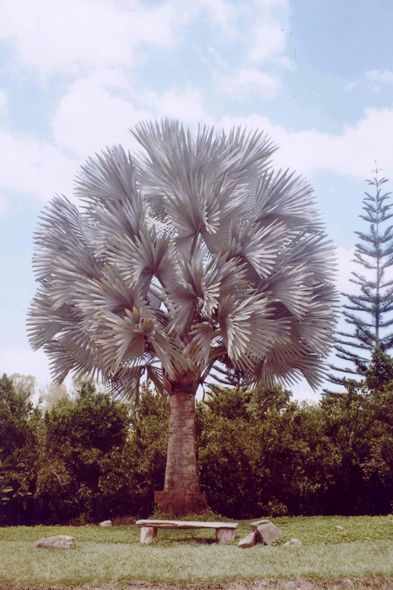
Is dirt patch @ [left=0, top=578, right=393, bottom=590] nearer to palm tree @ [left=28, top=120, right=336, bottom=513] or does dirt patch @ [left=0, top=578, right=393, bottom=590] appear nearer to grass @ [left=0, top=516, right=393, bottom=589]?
grass @ [left=0, top=516, right=393, bottom=589]

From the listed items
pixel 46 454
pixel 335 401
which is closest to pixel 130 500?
pixel 46 454

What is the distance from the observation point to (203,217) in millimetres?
10672

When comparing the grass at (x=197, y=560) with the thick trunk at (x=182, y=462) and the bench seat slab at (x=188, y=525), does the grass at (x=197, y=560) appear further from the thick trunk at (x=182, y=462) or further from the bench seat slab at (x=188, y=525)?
the thick trunk at (x=182, y=462)

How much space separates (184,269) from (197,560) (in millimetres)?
4915

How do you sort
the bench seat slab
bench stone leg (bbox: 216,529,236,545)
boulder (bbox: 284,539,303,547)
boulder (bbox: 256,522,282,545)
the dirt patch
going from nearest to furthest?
A: the dirt patch, boulder (bbox: 284,539,303,547), boulder (bbox: 256,522,282,545), the bench seat slab, bench stone leg (bbox: 216,529,236,545)

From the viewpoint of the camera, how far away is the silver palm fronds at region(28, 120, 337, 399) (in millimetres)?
10414

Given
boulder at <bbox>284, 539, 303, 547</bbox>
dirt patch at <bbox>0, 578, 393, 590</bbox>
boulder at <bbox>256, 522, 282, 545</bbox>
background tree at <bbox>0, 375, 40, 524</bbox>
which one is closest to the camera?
dirt patch at <bbox>0, 578, 393, 590</bbox>

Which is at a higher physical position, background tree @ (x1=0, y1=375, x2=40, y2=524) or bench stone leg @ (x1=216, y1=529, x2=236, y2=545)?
background tree @ (x1=0, y1=375, x2=40, y2=524)

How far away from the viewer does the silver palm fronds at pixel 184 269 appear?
1041cm

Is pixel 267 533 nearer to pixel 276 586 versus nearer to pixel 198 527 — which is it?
pixel 198 527

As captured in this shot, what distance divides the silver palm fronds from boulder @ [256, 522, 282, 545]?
2.56 metres

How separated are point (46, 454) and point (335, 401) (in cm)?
733

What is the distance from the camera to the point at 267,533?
28.7 feet

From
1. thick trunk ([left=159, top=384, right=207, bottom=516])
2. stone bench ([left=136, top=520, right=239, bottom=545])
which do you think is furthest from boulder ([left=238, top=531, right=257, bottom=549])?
thick trunk ([left=159, top=384, right=207, bottom=516])
